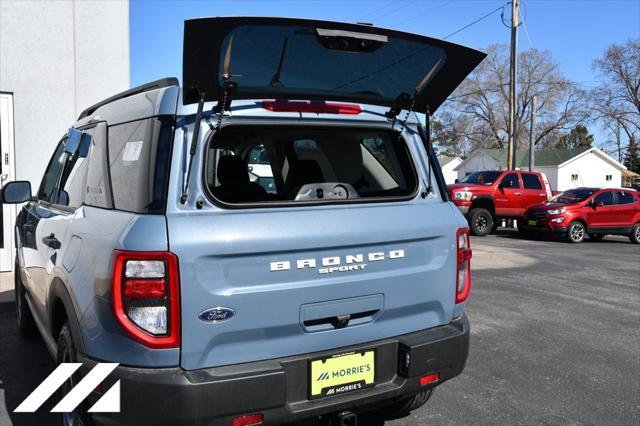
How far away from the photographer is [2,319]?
6008mm

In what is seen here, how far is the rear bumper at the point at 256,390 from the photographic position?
2295 millimetres

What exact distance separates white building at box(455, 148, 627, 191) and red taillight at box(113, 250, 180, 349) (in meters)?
54.0

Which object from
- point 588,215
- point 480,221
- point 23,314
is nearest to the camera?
point 23,314

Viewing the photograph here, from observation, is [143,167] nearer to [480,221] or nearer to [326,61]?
[326,61]

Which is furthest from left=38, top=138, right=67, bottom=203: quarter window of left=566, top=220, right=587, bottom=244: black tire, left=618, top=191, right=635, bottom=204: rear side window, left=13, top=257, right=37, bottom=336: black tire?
left=618, top=191, right=635, bottom=204: rear side window

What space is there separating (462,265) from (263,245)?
4.32ft

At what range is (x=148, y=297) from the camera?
2.33 meters

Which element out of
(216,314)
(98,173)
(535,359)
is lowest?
(535,359)

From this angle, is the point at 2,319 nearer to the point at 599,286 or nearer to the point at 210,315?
the point at 210,315

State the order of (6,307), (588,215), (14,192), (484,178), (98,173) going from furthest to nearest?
(484,178)
(588,215)
(6,307)
(14,192)
(98,173)

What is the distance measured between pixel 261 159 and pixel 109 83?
5466 millimetres

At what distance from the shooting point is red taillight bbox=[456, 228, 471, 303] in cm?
319

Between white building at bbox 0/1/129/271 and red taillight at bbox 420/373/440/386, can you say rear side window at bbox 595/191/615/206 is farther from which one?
red taillight at bbox 420/373/440/386

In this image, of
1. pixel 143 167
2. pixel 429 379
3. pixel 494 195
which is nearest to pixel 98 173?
pixel 143 167
